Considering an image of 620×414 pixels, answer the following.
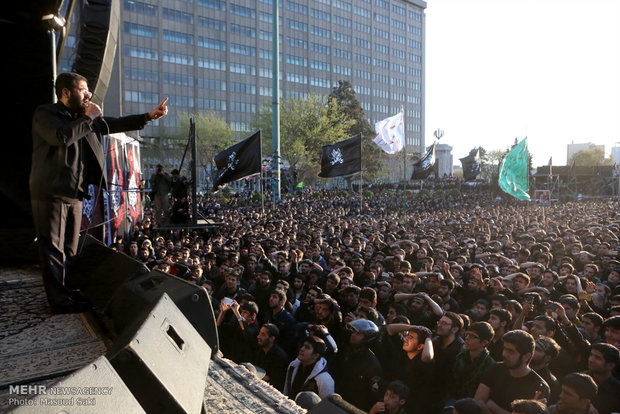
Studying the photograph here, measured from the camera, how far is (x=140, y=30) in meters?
57.5

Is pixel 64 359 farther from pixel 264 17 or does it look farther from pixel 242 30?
pixel 264 17

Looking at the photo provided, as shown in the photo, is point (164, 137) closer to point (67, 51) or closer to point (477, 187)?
point (477, 187)

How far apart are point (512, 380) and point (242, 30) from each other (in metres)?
70.1

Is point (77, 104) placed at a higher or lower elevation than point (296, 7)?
lower

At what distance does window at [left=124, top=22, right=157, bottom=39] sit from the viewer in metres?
56.5

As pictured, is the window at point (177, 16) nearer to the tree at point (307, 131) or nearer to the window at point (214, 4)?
the window at point (214, 4)

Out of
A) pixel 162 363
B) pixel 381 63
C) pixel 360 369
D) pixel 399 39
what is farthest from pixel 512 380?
pixel 399 39

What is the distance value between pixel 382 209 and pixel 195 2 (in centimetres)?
5341

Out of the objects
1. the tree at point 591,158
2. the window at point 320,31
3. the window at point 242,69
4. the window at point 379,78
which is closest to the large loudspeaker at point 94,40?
the window at point 242,69

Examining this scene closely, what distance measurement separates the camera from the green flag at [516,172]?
15.4 meters

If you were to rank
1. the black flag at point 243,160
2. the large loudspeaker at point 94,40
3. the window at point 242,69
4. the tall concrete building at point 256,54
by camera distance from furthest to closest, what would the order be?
the window at point 242,69
the tall concrete building at point 256,54
the black flag at point 243,160
the large loudspeaker at point 94,40

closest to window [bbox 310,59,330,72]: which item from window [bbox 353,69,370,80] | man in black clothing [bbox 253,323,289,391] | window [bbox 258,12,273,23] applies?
window [bbox 353,69,370,80]

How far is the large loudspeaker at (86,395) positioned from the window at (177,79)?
63591 mm

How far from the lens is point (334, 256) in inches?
320
